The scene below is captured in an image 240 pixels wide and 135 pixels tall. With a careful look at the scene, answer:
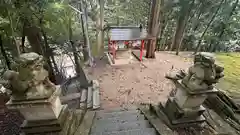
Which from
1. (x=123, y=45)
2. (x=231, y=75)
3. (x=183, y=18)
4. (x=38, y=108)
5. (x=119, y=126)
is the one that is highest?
(x=183, y=18)

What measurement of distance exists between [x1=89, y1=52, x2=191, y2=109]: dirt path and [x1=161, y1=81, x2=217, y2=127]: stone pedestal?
1394 millimetres

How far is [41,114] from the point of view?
221cm

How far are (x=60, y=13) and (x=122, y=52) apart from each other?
9.47 ft

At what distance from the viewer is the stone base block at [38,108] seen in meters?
1.96

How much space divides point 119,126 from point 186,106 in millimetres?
1304

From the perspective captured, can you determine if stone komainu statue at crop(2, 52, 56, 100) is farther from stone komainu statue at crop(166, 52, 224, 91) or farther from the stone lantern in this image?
stone komainu statue at crop(166, 52, 224, 91)

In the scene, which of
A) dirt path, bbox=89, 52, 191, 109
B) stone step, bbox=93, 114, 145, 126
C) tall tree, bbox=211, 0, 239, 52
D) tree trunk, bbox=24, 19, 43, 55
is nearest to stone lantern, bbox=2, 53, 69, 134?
stone step, bbox=93, 114, 145, 126

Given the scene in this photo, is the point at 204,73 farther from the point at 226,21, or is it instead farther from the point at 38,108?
the point at 226,21

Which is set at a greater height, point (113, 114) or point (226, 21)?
point (226, 21)

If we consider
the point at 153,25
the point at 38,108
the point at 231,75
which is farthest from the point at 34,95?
the point at 231,75

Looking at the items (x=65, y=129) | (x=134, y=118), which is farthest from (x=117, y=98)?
(x=65, y=129)

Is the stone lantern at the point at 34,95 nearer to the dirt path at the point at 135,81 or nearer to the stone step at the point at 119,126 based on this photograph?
the stone step at the point at 119,126

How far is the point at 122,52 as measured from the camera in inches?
248

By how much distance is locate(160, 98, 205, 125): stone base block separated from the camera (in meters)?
2.52
